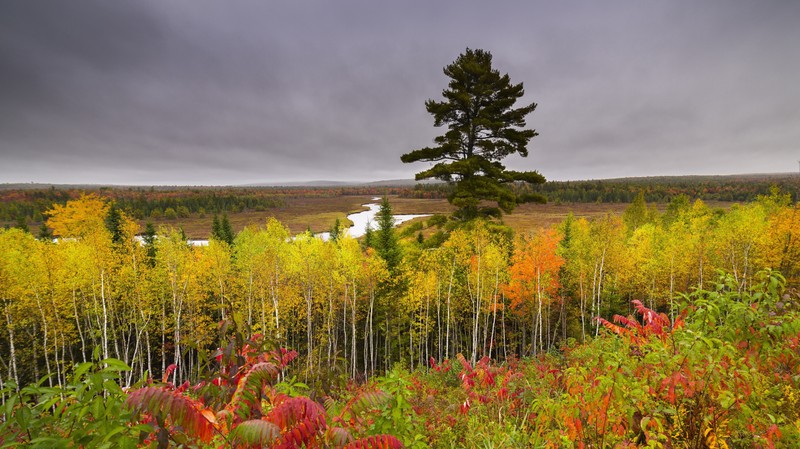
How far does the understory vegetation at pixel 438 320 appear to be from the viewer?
3.56 meters

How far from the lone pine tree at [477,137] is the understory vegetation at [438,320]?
2368 mm

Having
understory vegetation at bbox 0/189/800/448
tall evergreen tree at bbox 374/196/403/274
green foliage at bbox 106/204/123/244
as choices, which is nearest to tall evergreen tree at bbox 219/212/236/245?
understory vegetation at bbox 0/189/800/448

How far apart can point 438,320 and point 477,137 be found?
15.0 m

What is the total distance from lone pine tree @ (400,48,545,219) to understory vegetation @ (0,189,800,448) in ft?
7.77

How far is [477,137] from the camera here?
19.8 metres

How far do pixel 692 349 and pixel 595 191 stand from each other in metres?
183

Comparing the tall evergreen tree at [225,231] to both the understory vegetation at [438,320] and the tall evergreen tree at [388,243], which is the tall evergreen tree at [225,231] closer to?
the understory vegetation at [438,320]

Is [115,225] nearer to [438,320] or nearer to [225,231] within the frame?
[225,231]

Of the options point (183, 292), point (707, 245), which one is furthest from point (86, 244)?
point (707, 245)

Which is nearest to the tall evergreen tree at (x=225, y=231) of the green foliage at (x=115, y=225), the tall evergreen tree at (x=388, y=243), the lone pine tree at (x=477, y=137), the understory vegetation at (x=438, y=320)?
the understory vegetation at (x=438, y=320)

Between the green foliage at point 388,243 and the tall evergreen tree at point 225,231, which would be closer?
the green foliage at point 388,243

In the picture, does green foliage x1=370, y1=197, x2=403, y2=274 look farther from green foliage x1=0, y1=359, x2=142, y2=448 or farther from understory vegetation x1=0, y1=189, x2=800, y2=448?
green foliage x1=0, y1=359, x2=142, y2=448

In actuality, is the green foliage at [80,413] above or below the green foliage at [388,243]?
above

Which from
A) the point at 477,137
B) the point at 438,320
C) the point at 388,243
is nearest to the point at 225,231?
the point at 388,243
